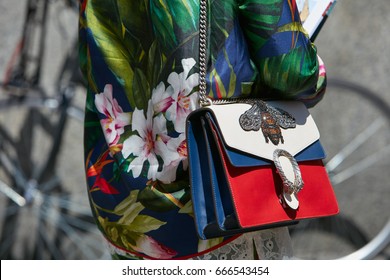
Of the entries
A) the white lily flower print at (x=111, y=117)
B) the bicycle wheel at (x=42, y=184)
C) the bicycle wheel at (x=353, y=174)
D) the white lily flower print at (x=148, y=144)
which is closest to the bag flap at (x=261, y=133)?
the white lily flower print at (x=148, y=144)

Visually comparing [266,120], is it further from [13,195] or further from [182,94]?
[13,195]

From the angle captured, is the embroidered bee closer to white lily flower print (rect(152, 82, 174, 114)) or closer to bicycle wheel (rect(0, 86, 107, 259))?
white lily flower print (rect(152, 82, 174, 114))

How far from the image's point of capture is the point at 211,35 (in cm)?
154

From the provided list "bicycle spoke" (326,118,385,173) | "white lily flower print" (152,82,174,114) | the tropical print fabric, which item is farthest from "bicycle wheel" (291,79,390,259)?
"white lily flower print" (152,82,174,114)

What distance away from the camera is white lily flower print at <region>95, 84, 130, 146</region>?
1.71 metres

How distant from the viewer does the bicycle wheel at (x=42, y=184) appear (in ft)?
10.1

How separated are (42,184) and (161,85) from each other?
1674 mm

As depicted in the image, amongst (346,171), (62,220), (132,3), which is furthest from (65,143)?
(132,3)

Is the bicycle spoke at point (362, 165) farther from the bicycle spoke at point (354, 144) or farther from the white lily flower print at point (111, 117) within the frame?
the white lily flower print at point (111, 117)

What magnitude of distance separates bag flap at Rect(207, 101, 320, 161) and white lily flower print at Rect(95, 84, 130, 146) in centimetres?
26

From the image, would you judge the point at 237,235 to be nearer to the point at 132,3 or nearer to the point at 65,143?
the point at 132,3

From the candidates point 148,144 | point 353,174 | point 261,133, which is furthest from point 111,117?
point 353,174

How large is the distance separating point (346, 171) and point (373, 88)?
1.22 ft

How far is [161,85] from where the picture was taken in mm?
Result: 1586
